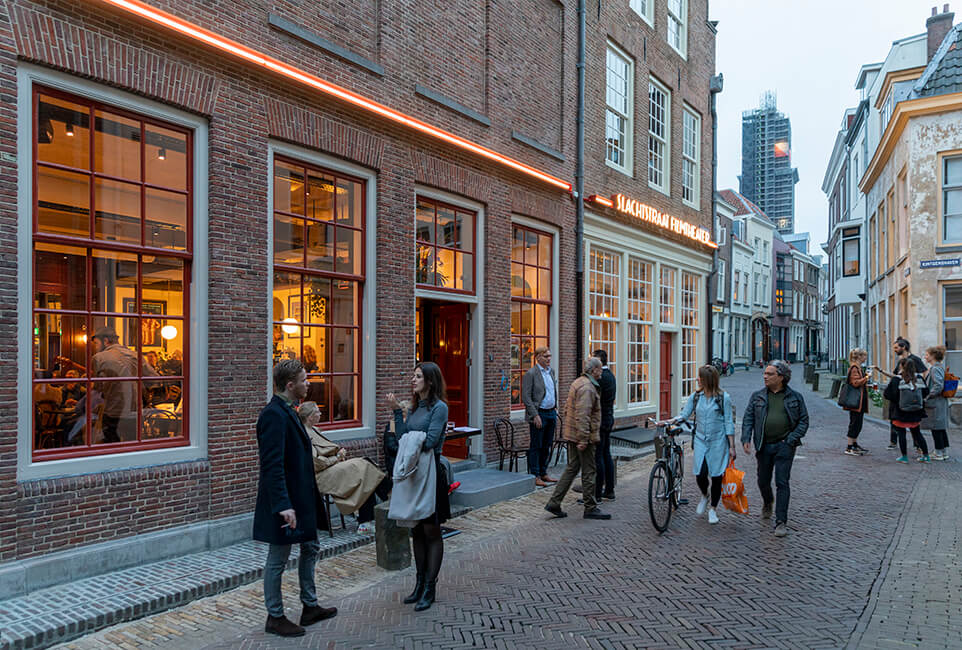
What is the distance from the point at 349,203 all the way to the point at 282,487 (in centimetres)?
466

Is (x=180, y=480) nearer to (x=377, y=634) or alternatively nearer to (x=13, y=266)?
(x=13, y=266)

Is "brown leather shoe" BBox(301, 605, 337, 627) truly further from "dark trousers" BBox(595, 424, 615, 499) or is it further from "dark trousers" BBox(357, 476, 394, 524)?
"dark trousers" BBox(595, 424, 615, 499)

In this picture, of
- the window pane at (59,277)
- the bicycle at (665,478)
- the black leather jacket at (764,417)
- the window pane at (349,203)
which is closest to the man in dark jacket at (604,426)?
the bicycle at (665,478)

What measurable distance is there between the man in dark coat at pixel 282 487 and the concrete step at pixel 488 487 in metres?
3.79

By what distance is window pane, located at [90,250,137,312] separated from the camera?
5961 millimetres

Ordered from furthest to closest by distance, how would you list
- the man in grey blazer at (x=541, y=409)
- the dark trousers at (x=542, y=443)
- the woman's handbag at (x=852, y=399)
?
the woman's handbag at (x=852, y=399)
the dark trousers at (x=542, y=443)
the man in grey blazer at (x=541, y=409)

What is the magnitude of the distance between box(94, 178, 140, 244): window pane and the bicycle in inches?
215

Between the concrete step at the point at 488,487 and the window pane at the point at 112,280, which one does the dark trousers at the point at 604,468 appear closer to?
the concrete step at the point at 488,487

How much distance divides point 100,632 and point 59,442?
1.66 metres

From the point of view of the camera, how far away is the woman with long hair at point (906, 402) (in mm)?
11367

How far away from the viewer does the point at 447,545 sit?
6953mm

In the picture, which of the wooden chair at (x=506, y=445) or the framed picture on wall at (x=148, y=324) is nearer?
the framed picture on wall at (x=148, y=324)

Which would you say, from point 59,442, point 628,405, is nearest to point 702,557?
point 59,442

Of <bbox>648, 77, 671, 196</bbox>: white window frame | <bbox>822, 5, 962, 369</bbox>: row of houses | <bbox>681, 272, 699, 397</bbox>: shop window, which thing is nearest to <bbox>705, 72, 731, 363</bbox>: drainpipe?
<bbox>681, 272, 699, 397</bbox>: shop window
